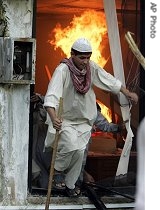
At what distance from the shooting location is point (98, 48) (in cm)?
877

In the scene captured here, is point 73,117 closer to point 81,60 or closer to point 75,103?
point 75,103

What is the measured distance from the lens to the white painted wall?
22.6 ft

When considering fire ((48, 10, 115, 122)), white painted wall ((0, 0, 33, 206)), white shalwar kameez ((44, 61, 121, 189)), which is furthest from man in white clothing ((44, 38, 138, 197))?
fire ((48, 10, 115, 122))

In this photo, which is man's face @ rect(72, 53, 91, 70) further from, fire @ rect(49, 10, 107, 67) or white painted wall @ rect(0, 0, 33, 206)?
fire @ rect(49, 10, 107, 67)

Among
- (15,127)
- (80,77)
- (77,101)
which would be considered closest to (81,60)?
(80,77)

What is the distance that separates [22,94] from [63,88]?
50 cm

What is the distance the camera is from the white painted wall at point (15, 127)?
690 centimetres

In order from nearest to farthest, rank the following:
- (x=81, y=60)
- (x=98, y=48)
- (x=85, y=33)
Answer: (x=81, y=60)
(x=98, y=48)
(x=85, y=33)

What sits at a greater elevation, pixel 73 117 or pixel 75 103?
pixel 75 103

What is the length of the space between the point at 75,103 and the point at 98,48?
191 centimetres

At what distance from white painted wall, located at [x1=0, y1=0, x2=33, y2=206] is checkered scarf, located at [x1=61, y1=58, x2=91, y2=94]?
0.56 m

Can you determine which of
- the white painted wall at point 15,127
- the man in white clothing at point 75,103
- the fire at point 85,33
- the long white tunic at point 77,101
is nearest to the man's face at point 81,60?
the man in white clothing at point 75,103
